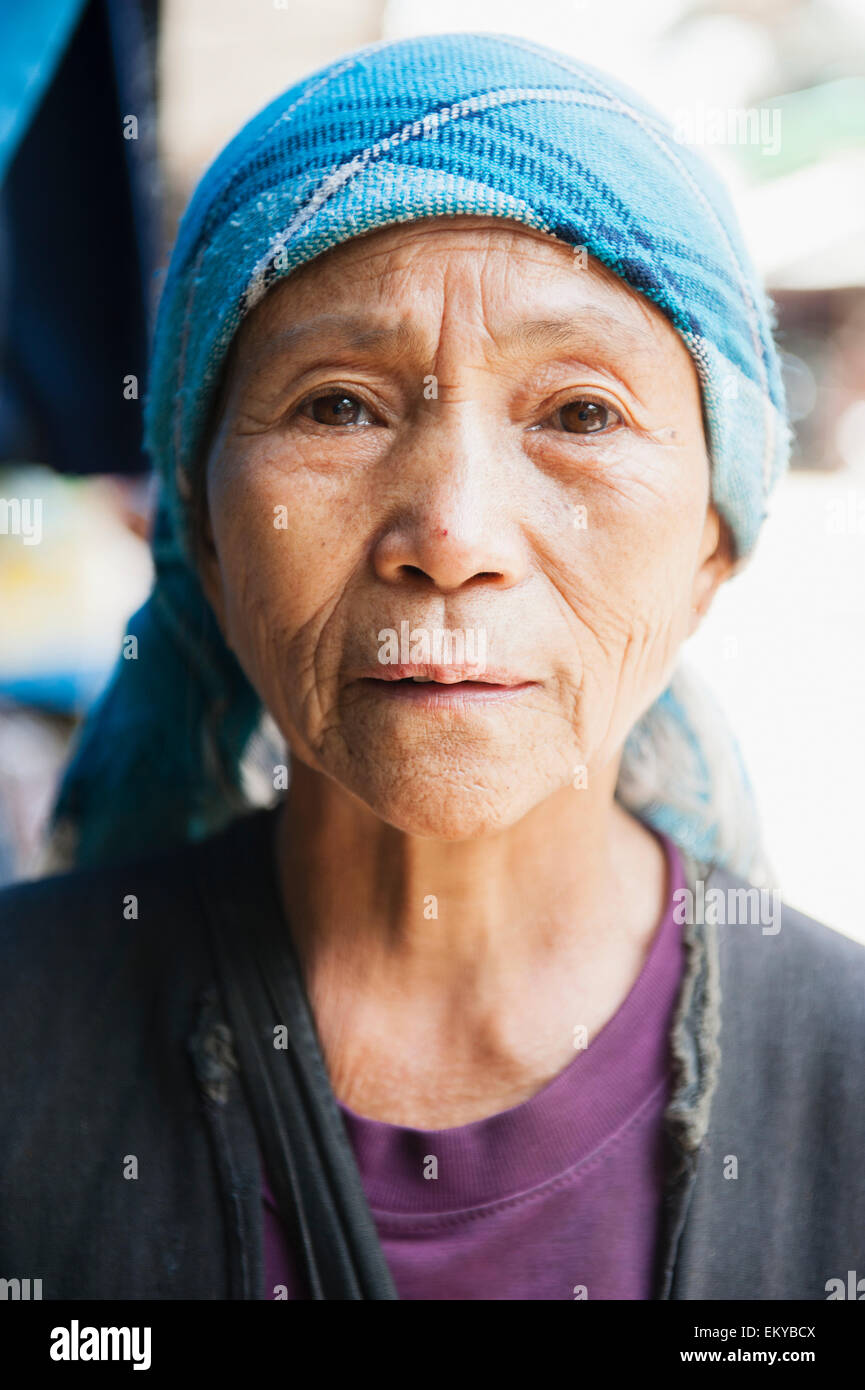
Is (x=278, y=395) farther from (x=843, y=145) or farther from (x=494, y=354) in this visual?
(x=843, y=145)

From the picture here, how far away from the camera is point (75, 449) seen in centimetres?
294

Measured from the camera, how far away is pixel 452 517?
4.04 feet

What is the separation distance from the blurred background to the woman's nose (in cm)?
70

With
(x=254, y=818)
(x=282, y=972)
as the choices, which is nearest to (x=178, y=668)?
(x=254, y=818)

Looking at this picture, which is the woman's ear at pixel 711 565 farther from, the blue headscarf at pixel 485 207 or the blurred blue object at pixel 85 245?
the blurred blue object at pixel 85 245

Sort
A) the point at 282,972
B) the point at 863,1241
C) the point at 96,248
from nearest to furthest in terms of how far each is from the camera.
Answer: the point at 863,1241, the point at 282,972, the point at 96,248

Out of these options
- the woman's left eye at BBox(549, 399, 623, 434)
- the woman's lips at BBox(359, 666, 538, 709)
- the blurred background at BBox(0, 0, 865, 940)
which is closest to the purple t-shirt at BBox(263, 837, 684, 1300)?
the woman's lips at BBox(359, 666, 538, 709)

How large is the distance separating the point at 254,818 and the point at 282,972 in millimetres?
306

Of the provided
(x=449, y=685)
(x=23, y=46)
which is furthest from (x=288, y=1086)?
(x=23, y=46)

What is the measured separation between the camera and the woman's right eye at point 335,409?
1363 mm

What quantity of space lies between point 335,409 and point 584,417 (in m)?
0.31

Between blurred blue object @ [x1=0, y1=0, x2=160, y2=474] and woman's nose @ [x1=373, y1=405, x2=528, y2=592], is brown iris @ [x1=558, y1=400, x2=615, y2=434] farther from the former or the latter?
blurred blue object @ [x1=0, y1=0, x2=160, y2=474]

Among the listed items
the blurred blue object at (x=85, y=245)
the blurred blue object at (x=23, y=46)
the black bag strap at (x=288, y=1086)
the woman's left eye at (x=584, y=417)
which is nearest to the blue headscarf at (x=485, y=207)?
the woman's left eye at (x=584, y=417)

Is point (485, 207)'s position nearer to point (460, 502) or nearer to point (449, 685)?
point (460, 502)
